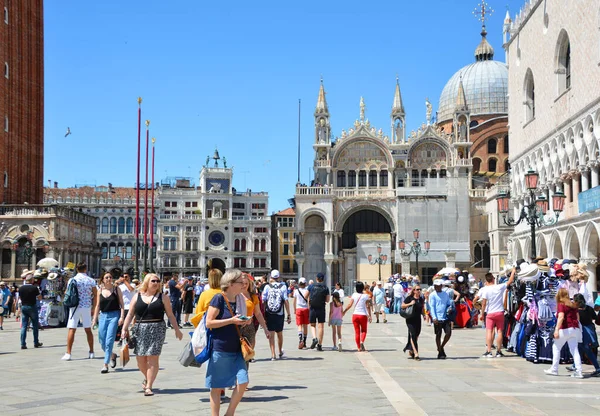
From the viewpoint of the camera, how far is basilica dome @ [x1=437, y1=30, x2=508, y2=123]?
6706 centimetres

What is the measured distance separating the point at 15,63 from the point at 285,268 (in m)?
40.2

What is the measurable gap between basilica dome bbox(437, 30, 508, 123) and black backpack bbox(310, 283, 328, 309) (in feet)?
176

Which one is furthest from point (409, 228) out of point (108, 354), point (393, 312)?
point (108, 354)

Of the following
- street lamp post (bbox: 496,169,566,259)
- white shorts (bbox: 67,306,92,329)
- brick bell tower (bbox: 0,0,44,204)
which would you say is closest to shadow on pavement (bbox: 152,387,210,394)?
white shorts (bbox: 67,306,92,329)

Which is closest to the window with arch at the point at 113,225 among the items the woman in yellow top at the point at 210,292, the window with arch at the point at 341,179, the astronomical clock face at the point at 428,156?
the window with arch at the point at 341,179

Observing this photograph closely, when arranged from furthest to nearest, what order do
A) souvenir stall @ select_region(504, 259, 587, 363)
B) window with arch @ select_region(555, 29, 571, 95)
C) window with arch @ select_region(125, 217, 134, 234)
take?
window with arch @ select_region(125, 217, 134, 234)
window with arch @ select_region(555, 29, 571, 95)
souvenir stall @ select_region(504, 259, 587, 363)

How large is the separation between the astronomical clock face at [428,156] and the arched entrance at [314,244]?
29.4 feet

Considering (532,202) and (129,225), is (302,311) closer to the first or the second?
(532,202)

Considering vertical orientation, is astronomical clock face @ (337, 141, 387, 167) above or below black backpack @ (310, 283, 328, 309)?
above

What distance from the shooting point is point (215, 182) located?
252 feet

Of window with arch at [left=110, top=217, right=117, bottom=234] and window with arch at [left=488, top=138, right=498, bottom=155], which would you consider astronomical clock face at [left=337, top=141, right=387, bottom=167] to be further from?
window with arch at [left=110, top=217, right=117, bottom=234]

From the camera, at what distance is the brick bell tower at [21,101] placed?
→ 43.3 m

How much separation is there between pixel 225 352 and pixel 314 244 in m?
50.9

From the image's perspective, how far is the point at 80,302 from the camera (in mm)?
12922
